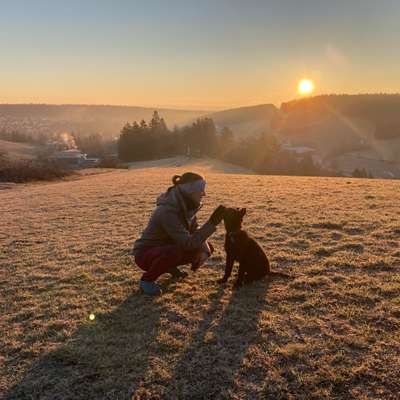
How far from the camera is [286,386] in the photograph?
341 centimetres

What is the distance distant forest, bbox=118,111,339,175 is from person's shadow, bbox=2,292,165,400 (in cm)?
6081

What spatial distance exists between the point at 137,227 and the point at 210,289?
4965 mm

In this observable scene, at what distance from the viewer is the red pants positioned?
5227 mm

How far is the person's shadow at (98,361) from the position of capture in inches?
138

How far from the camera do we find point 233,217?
5.00m

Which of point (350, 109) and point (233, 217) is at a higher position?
point (350, 109)

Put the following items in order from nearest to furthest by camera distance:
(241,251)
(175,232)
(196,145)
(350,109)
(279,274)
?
(175,232), (241,251), (279,274), (196,145), (350,109)

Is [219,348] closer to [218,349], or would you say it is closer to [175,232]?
[218,349]

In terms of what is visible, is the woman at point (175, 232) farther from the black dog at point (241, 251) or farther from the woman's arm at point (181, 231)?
the black dog at point (241, 251)

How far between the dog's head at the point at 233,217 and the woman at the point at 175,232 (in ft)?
0.30

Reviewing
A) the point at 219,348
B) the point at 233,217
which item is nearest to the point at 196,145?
the point at 233,217

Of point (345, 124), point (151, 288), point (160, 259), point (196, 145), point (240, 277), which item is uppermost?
point (345, 124)

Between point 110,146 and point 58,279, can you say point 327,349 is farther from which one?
point 110,146

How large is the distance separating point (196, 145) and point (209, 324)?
69240 millimetres
